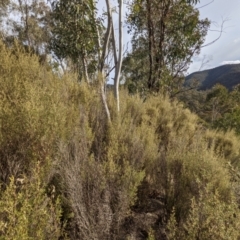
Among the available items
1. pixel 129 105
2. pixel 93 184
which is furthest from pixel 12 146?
pixel 129 105

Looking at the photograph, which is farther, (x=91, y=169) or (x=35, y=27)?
(x=35, y=27)

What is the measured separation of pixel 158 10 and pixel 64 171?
8008mm

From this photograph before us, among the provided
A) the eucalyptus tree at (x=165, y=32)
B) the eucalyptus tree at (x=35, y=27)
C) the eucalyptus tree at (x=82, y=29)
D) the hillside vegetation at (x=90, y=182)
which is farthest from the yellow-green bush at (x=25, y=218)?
the eucalyptus tree at (x=35, y=27)

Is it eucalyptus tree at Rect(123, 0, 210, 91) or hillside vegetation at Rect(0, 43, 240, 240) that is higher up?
eucalyptus tree at Rect(123, 0, 210, 91)

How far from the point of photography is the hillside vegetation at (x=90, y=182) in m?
1.96

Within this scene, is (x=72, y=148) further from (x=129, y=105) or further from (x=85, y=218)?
(x=129, y=105)

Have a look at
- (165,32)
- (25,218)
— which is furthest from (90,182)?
(165,32)

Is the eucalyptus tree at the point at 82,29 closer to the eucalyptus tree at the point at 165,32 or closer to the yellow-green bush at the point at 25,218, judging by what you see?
the eucalyptus tree at the point at 165,32

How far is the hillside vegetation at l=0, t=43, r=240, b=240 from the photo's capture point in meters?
1.96

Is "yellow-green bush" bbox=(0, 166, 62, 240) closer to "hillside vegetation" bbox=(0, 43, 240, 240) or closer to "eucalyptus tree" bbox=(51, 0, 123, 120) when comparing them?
"hillside vegetation" bbox=(0, 43, 240, 240)

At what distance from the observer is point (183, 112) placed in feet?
24.5

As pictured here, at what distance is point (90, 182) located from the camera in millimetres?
2541

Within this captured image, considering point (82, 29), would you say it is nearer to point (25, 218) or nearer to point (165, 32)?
point (165, 32)

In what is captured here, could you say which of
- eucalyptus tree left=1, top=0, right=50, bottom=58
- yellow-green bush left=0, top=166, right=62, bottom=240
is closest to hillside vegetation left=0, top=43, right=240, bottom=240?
yellow-green bush left=0, top=166, right=62, bottom=240
